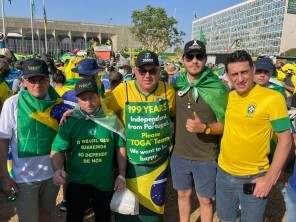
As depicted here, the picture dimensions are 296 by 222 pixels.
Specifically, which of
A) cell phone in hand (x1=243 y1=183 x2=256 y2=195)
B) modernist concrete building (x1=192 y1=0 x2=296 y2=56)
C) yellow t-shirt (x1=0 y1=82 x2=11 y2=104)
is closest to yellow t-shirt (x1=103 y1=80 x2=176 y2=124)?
cell phone in hand (x1=243 y1=183 x2=256 y2=195)

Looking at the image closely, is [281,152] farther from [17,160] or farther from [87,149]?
[17,160]

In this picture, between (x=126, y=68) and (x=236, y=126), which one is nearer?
(x=236, y=126)

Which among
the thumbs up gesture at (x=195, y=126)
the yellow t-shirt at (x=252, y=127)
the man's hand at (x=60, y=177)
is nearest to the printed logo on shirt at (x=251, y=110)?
the yellow t-shirt at (x=252, y=127)

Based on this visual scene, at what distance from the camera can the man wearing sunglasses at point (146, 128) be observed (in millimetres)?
2791

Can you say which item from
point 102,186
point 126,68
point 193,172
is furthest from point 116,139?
point 126,68

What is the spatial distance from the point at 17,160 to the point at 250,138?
2146 mm

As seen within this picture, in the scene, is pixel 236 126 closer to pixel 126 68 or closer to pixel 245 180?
pixel 245 180

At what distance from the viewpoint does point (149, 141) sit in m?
2.80

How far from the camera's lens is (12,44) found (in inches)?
2229

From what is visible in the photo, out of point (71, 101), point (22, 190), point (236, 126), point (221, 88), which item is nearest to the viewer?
point (236, 126)

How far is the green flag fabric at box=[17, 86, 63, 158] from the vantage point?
2.55 metres

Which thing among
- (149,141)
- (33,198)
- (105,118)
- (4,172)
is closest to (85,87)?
(105,118)

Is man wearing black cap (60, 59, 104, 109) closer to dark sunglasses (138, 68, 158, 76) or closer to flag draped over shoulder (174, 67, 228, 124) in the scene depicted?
dark sunglasses (138, 68, 158, 76)

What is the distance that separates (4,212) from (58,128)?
209cm
